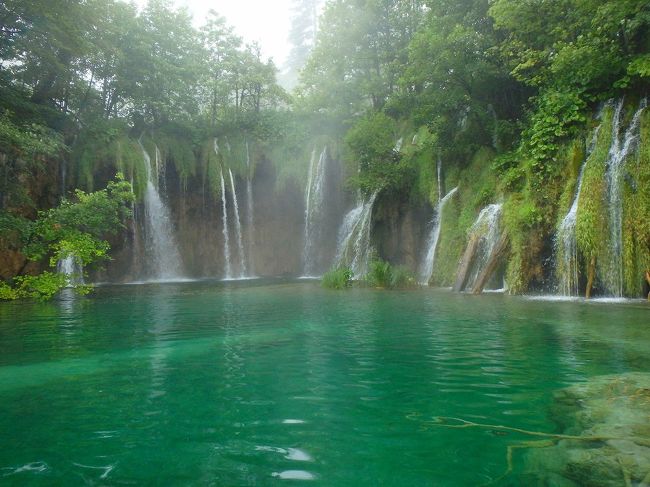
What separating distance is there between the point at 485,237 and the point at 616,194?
3817 mm

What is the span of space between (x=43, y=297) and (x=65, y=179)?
11379 mm

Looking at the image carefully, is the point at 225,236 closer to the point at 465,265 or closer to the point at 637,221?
the point at 465,265

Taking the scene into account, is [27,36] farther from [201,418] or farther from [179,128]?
[201,418]

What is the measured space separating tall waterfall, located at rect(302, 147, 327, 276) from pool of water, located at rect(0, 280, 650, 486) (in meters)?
18.6

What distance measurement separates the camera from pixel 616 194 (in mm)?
10961

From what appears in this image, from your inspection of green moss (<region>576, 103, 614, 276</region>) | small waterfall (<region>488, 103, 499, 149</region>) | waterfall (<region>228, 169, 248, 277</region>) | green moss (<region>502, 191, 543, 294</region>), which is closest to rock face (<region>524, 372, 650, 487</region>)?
green moss (<region>576, 103, 614, 276</region>)

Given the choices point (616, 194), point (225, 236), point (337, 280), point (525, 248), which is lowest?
point (337, 280)

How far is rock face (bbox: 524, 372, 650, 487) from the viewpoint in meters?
2.21

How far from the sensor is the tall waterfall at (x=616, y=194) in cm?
1062

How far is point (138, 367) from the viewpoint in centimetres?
478

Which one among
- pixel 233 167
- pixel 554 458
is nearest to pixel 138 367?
pixel 554 458

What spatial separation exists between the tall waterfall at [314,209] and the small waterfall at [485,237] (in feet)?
43.7

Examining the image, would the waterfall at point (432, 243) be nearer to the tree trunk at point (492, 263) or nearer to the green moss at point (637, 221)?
the tree trunk at point (492, 263)

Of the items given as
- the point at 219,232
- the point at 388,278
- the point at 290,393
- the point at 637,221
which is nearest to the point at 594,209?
the point at 637,221
